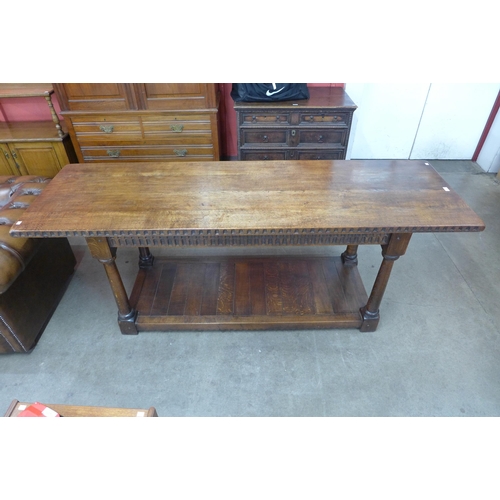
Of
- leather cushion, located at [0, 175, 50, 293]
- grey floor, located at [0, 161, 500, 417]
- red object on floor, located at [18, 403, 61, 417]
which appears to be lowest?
grey floor, located at [0, 161, 500, 417]

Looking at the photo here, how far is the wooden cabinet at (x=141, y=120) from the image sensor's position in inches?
101

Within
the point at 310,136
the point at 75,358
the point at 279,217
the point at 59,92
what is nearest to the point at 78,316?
the point at 75,358

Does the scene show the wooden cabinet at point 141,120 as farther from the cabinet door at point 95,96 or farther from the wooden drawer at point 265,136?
the wooden drawer at point 265,136

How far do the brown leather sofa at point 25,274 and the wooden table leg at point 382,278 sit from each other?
1.66 m

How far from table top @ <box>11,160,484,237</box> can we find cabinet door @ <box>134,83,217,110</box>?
972 millimetres

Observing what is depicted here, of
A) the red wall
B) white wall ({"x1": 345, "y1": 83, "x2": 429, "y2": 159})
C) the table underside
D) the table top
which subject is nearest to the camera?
the table top

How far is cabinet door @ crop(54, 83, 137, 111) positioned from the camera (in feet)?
8.25

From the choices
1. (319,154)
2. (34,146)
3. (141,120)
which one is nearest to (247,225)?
(319,154)

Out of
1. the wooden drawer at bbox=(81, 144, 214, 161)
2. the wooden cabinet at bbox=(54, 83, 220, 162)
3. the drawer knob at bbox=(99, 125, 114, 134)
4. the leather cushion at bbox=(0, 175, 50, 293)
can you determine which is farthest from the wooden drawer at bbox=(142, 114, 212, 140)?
the leather cushion at bbox=(0, 175, 50, 293)

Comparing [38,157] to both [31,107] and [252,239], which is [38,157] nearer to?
[31,107]

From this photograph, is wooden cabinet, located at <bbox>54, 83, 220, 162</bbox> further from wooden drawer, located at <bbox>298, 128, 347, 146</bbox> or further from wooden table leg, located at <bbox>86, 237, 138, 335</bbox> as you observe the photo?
wooden table leg, located at <bbox>86, 237, 138, 335</bbox>

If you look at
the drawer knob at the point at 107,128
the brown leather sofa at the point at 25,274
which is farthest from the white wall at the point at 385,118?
the brown leather sofa at the point at 25,274

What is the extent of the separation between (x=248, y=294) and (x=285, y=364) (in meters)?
0.47

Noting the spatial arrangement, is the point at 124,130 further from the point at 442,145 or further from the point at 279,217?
the point at 442,145
